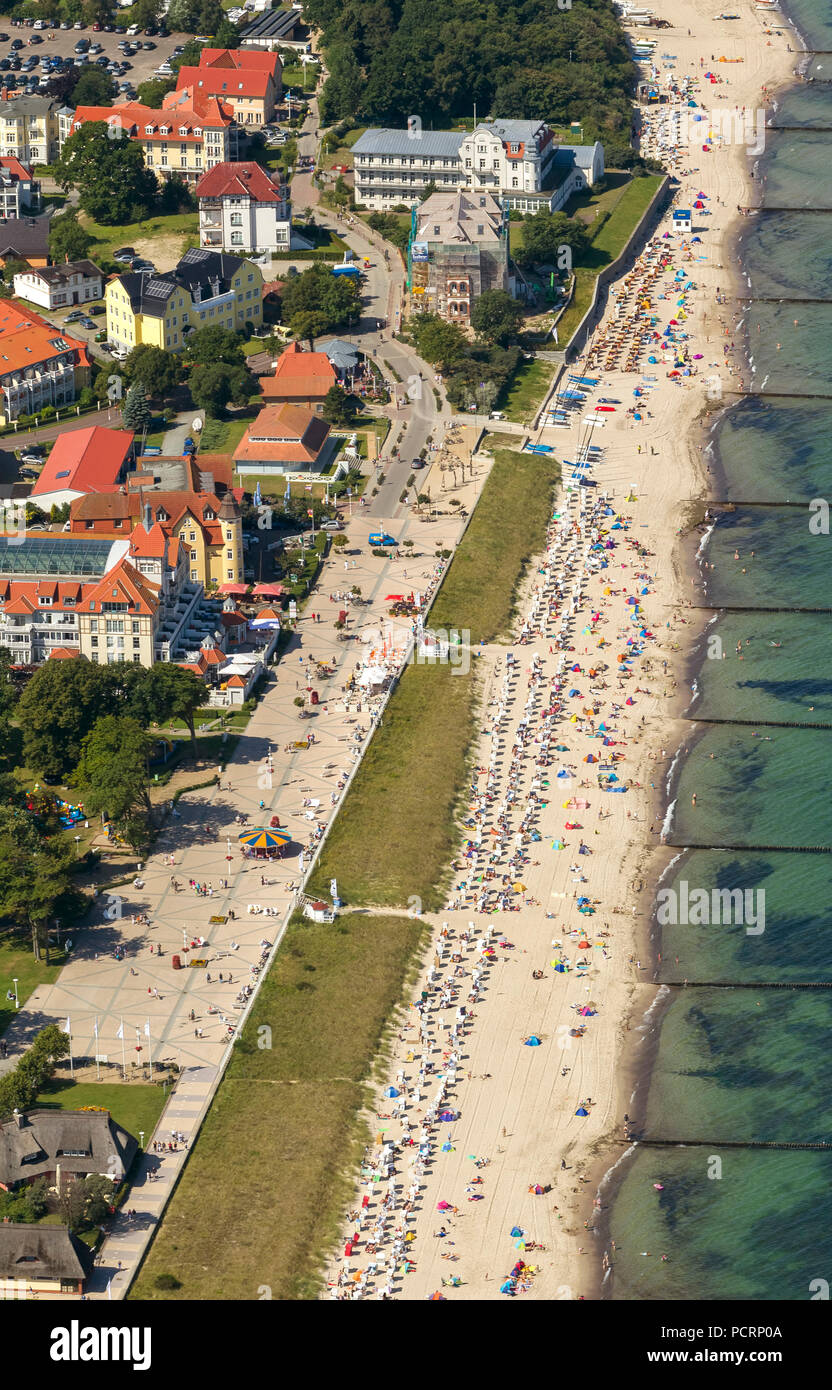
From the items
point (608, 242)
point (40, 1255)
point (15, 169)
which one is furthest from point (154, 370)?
point (40, 1255)

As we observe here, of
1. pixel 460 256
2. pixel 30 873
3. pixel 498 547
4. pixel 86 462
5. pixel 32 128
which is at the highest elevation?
pixel 460 256

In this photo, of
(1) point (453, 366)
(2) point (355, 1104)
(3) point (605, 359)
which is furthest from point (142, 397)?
(2) point (355, 1104)

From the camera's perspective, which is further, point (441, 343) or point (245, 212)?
point (245, 212)

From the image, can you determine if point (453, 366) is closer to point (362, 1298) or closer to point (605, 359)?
point (605, 359)

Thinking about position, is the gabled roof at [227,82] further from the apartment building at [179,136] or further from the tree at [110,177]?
the tree at [110,177]

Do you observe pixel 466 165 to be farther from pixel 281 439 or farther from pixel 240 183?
pixel 281 439

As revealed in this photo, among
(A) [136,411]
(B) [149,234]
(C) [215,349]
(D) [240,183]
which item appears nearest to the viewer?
(A) [136,411]
